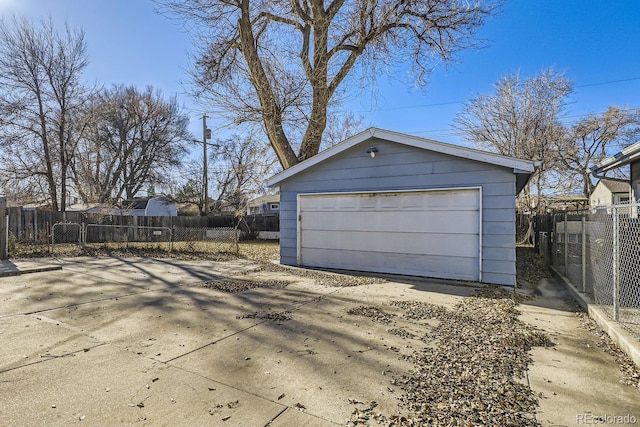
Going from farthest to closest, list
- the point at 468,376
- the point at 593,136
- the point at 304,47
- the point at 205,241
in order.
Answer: the point at 593,136 < the point at 205,241 < the point at 304,47 < the point at 468,376

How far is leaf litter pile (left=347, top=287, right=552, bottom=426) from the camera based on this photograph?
7.03ft

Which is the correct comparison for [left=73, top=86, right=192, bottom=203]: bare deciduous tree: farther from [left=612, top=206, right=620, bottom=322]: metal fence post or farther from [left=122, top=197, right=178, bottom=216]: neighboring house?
[left=612, top=206, right=620, bottom=322]: metal fence post

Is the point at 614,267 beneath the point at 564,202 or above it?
beneath

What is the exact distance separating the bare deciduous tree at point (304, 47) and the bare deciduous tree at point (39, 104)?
7434 millimetres

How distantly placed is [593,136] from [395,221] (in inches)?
785

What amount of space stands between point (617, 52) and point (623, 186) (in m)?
15.1

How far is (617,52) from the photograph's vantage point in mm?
14086

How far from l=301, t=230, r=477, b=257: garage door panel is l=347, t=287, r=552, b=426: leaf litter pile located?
2.30 meters

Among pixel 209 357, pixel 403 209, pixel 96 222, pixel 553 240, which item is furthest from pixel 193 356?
pixel 96 222

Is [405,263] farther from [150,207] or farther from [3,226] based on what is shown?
[150,207]

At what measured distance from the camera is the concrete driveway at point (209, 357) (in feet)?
7.43

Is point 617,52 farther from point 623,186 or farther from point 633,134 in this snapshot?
point 623,186

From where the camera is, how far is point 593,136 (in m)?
20.0

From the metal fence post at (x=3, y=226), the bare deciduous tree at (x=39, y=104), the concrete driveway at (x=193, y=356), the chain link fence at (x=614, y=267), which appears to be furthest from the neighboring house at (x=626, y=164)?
the bare deciduous tree at (x=39, y=104)
